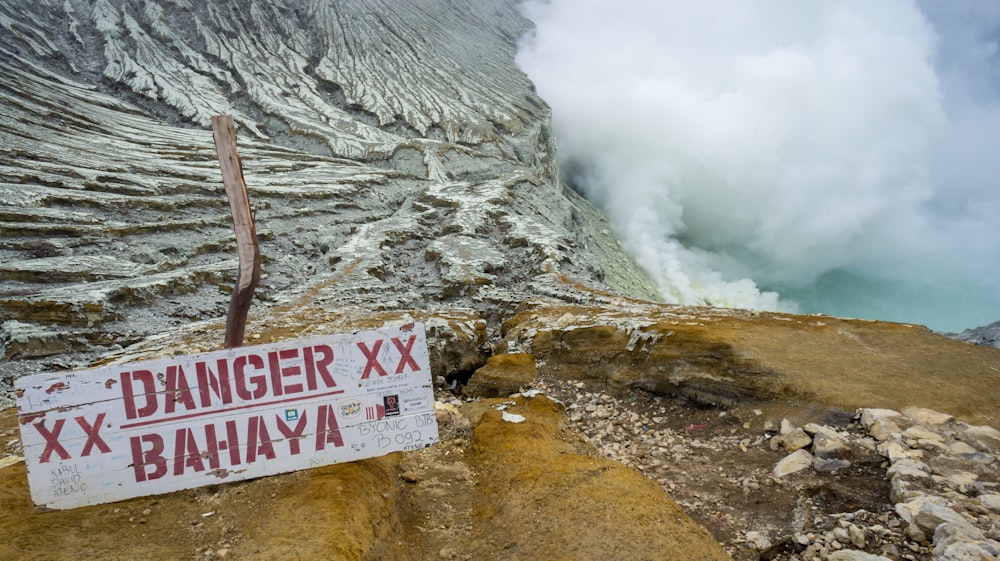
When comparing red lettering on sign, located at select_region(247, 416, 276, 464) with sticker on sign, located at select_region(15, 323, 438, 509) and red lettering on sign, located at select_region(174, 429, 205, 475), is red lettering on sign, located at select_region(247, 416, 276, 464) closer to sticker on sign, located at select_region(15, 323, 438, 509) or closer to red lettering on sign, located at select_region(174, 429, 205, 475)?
sticker on sign, located at select_region(15, 323, 438, 509)

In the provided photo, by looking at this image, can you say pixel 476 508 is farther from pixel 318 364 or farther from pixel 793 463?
pixel 793 463

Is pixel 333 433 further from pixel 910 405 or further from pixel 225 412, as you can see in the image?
pixel 910 405

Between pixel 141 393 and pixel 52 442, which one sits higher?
pixel 141 393

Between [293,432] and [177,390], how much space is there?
1315 millimetres

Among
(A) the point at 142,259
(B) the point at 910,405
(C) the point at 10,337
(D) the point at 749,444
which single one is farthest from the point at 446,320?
(A) the point at 142,259

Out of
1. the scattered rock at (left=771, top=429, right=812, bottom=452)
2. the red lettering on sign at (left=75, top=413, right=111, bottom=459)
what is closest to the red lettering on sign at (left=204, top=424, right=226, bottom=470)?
the red lettering on sign at (left=75, top=413, right=111, bottom=459)

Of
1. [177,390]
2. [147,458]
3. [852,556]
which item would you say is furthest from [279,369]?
[852,556]

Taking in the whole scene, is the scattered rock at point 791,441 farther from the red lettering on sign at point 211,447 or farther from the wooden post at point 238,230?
the wooden post at point 238,230

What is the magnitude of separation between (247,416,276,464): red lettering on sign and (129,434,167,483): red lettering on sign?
870mm

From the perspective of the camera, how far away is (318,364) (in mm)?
5816

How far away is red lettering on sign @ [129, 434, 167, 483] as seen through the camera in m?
5.40

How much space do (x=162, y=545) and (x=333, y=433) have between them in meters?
1.85

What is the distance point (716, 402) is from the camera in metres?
8.87

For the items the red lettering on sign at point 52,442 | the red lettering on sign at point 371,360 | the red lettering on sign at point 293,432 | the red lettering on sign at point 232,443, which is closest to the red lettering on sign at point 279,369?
the red lettering on sign at point 293,432
